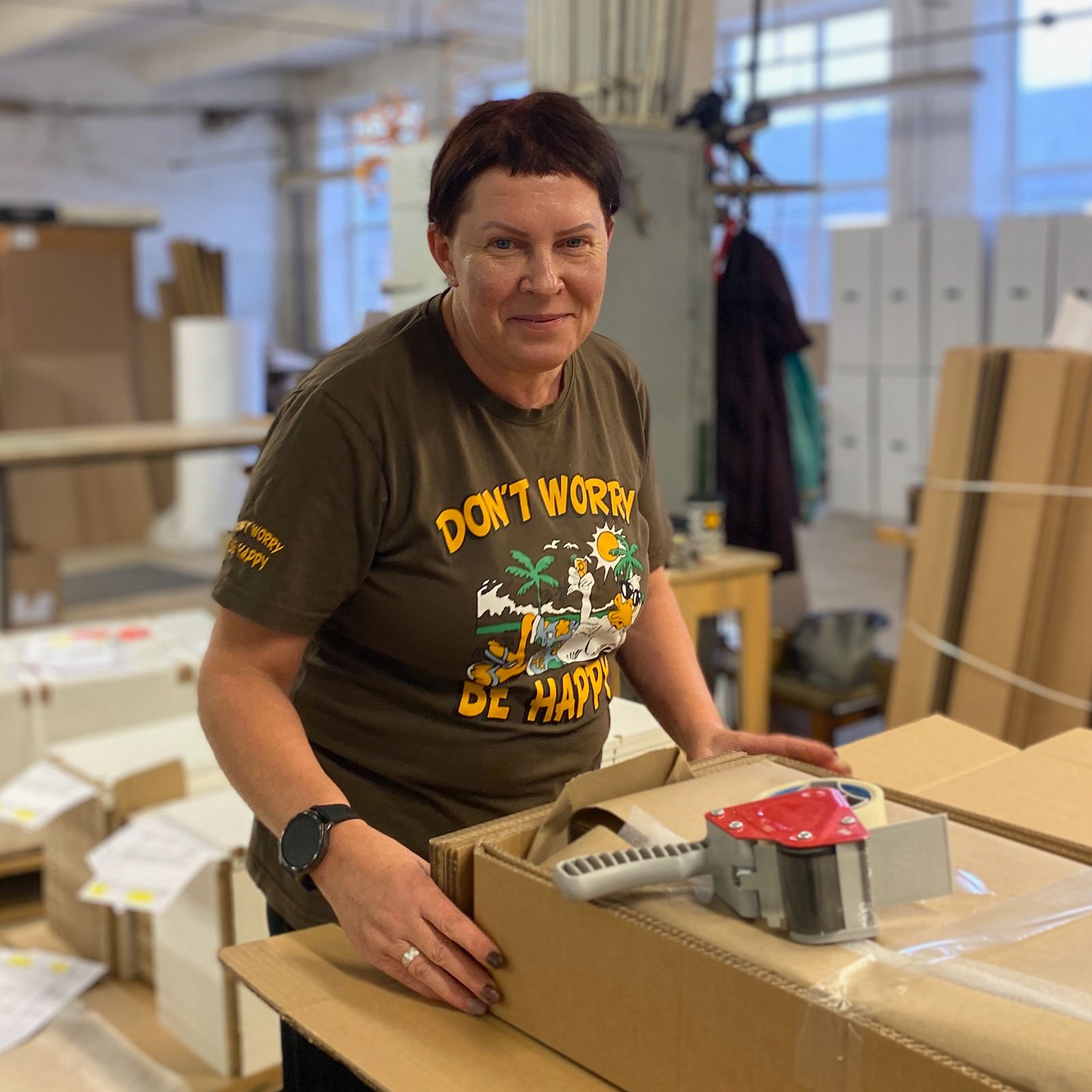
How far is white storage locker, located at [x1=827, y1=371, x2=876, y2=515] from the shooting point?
902 centimetres

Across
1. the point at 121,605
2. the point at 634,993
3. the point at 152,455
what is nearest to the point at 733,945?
the point at 634,993

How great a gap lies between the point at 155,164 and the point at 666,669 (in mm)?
13916

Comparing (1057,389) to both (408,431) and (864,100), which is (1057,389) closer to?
(408,431)

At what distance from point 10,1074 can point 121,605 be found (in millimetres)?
4998

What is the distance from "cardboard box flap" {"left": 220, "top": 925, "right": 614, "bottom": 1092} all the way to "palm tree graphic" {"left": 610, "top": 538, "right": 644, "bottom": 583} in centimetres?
43

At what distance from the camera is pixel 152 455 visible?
5230 millimetres

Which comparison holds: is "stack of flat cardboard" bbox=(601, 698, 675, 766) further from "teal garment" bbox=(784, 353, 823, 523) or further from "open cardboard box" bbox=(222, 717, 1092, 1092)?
"teal garment" bbox=(784, 353, 823, 523)

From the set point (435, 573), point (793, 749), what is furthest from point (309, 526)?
point (793, 749)

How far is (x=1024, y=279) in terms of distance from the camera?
795 centimetres

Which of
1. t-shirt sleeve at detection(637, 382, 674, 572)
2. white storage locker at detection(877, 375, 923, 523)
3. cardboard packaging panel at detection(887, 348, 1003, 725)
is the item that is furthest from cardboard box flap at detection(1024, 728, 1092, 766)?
white storage locker at detection(877, 375, 923, 523)

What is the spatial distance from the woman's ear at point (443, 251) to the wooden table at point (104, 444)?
3501mm

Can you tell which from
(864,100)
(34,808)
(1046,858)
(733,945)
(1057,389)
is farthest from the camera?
(864,100)

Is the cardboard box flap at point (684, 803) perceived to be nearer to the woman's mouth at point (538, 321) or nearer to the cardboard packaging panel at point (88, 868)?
the woman's mouth at point (538, 321)

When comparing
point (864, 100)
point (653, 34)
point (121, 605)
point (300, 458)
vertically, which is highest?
point (864, 100)
